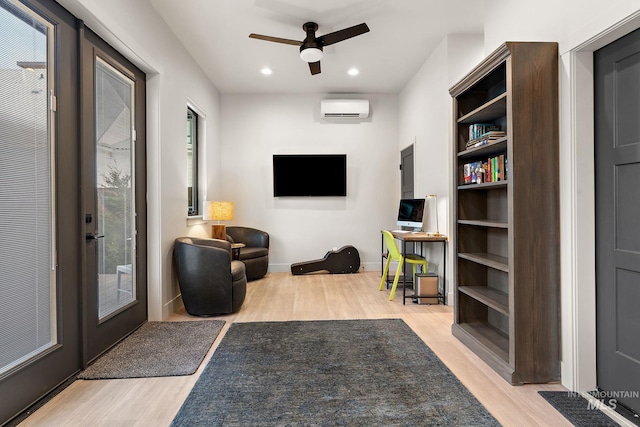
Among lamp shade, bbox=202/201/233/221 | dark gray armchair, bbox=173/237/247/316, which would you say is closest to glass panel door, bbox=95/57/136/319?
dark gray armchair, bbox=173/237/247/316

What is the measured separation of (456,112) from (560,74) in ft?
2.79

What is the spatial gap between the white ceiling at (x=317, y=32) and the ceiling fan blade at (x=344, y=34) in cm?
21

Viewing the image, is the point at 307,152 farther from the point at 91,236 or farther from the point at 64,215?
the point at 64,215

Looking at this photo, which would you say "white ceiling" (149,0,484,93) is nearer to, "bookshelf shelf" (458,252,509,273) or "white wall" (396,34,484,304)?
"white wall" (396,34,484,304)

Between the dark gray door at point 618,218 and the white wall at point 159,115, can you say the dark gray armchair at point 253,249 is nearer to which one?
the white wall at point 159,115

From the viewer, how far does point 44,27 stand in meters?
1.97

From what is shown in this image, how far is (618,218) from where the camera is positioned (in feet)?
5.93

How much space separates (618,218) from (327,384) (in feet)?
6.11

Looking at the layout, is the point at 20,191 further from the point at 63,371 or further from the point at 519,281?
the point at 519,281

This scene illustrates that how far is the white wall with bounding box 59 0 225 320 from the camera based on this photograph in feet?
8.46

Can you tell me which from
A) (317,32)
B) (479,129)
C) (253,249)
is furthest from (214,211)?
(479,129)

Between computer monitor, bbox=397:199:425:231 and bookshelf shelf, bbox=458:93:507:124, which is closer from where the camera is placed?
bookshelf shelf, bbox=458:93:507:124

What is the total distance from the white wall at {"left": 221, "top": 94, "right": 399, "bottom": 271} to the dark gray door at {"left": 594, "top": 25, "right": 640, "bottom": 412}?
12.9ft

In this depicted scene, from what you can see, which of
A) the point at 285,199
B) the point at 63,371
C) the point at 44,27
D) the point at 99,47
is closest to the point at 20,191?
the point at 44,27
